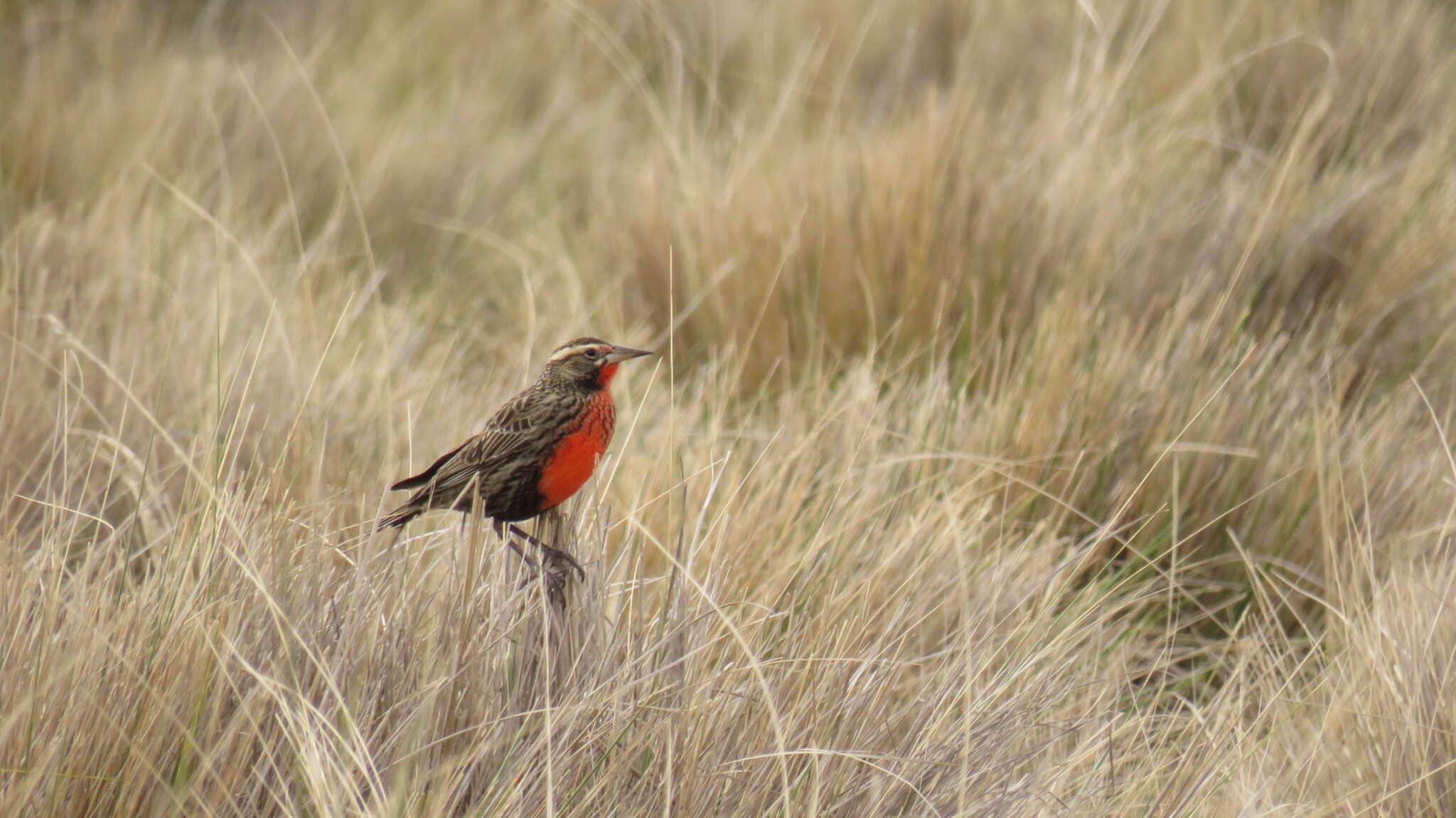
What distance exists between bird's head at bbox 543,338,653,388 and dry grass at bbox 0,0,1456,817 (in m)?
0.24

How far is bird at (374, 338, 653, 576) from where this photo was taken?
6.88 feet

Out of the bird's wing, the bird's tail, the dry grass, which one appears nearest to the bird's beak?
the bird's wing

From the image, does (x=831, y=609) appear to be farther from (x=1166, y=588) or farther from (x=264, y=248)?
(x=264, y=248)

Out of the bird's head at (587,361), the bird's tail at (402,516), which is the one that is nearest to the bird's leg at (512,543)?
the bird's tail at (402,516)

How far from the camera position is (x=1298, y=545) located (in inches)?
126

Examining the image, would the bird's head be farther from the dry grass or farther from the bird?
the dry grass

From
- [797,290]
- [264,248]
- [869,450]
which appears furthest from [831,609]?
[264,248]

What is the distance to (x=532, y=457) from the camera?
6.86 feet

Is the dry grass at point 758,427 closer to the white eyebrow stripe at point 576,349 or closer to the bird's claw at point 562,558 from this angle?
the bird's claw at point 562,558

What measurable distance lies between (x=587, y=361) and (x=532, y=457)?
230 millimetres

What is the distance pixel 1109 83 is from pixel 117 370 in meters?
3.26

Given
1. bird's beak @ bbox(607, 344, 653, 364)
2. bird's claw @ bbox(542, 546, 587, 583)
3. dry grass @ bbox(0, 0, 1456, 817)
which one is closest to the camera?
dry grass @ bbox(0, 0, 1456, 817)

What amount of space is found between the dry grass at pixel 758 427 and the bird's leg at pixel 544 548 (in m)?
0.04

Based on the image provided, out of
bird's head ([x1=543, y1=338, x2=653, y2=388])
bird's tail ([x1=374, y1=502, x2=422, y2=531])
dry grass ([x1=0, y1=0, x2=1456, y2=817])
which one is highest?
bird's head ([x1=543, y1=338, x2=653, y2=388])
